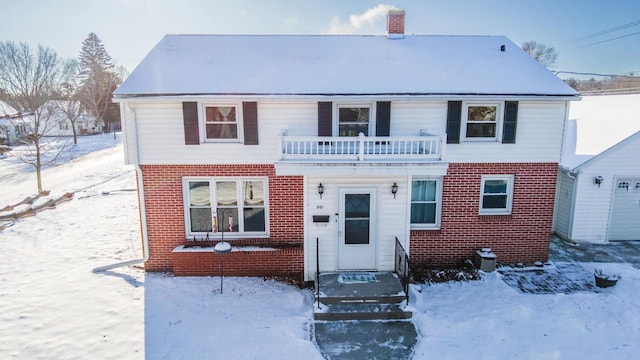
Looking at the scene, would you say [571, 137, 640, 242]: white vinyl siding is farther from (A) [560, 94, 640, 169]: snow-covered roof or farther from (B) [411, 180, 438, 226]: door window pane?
(B) [411, 180, 438, 226]: door window pane

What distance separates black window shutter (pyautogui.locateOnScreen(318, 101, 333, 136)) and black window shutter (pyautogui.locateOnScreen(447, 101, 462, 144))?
3314 millimetres

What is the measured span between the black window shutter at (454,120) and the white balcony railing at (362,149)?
34.9 inches

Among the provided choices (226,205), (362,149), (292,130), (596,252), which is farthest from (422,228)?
(596,252)

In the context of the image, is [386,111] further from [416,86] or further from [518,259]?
[518,259]

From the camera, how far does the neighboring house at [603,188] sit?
1266cm

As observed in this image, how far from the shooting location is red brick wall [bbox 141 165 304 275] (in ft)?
34.1

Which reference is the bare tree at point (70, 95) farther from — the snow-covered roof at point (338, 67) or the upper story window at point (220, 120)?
the upper story window at point (220, 120)

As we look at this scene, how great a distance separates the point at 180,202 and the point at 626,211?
588 inches

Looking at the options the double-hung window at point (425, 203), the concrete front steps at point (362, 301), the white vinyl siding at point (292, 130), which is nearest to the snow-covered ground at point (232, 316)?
the concrete front steps at point (362, 301)

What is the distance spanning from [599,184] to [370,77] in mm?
8859

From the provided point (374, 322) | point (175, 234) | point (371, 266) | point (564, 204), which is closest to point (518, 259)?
point (564, 204)

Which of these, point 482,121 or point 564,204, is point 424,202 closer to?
A: point 482,121

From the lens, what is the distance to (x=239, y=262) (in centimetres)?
1041

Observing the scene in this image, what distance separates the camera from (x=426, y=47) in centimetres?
1285
